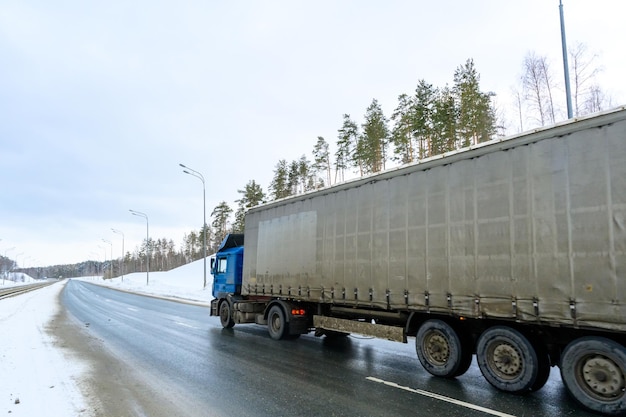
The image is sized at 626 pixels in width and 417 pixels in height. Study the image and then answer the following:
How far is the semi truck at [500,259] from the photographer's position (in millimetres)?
4879

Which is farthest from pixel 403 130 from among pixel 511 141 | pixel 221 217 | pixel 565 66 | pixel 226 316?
pixel 221 217

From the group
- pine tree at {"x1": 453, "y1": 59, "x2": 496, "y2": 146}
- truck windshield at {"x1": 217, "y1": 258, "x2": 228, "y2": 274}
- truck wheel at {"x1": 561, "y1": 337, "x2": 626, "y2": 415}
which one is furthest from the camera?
pine tree at {"x1": 453, "y1": 59, "x2": 496, "y2": 146}

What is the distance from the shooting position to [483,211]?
20.3 ft

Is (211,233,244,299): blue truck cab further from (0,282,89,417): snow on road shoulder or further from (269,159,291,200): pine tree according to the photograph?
(269,159,291,200): pine tree

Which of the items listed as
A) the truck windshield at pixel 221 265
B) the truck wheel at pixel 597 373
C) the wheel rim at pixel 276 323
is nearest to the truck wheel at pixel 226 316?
the truck windshield at pixel 221 265

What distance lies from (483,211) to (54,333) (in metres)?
13.1

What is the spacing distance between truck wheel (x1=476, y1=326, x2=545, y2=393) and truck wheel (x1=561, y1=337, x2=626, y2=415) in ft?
1.45

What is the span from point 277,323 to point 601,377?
315 inches

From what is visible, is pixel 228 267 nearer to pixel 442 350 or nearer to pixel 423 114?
pixel 442 350

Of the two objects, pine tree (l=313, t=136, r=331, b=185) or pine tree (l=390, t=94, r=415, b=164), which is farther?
pine tree (l=313, t=136, r=331, b=185)

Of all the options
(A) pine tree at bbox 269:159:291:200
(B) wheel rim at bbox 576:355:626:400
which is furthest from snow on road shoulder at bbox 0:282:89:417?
(A) pine tree at bbox 269:159:291:200

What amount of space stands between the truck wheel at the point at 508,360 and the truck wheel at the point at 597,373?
1.45 ft

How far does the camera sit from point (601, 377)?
487cm

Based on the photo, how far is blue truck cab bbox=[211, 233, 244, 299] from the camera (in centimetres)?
1388
